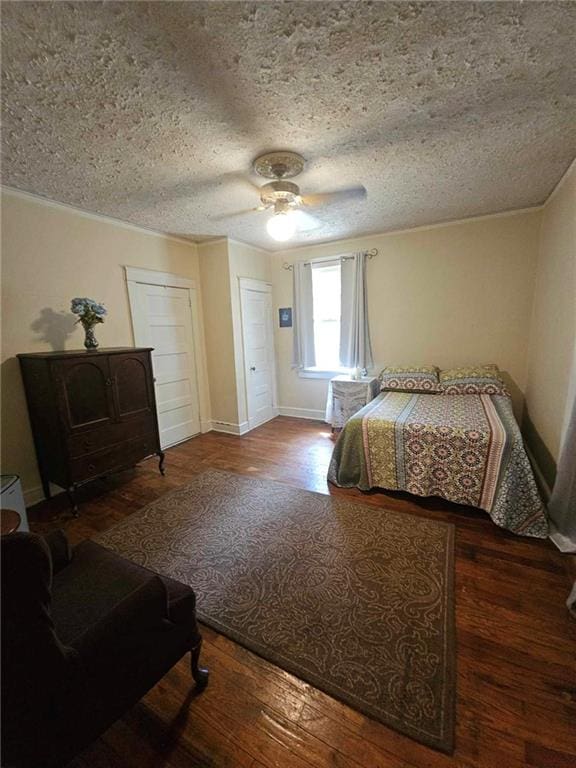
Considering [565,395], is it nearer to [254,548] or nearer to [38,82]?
[254,548]

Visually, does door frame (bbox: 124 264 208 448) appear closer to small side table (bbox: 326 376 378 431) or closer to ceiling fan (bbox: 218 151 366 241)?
ceiling fan (bbox: 218 151 366 241)

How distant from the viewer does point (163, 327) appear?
3.76 m

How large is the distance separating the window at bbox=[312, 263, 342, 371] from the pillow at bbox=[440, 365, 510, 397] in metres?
1.53

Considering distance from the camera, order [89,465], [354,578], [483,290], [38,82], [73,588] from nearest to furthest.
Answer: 1. [73,588]
2. [38,82]
3. [354,578]
4. [89,465]
5. [483,290]

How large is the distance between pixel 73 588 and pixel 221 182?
263cm

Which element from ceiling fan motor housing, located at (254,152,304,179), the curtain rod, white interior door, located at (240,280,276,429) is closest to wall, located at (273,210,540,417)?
the curtain rod

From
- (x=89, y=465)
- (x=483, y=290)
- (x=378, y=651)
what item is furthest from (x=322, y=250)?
(x=378, y=651)

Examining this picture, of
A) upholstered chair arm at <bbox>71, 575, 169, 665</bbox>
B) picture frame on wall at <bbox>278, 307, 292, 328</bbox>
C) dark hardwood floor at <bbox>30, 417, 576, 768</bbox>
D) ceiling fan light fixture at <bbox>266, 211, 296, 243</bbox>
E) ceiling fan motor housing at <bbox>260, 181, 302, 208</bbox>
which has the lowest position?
dark hardwood floor at <bbox>30, 417, 576, 768</bbox>

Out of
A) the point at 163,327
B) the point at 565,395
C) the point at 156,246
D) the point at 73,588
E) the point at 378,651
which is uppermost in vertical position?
the point at 156,246

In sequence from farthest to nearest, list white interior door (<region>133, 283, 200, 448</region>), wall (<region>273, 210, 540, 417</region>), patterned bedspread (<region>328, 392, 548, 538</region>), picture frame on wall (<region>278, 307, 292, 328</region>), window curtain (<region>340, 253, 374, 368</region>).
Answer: picture frame on wall (<region>278, 307, 292, 328</region>)
window curtain (<region>340, 253, 374, 368</region>)
white interior door (<region>133, 283, 200, 448</region>)
wall (<region>273, 210, 540, 417</region>)
patterned bedspread (<region>328, 392, 548, 538</region>)

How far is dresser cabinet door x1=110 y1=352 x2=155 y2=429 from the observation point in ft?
9.23

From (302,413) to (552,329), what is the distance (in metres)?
3.20

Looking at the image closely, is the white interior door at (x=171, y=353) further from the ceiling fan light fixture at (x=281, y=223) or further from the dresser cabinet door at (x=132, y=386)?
the ceiling fan light fixture at (x=281, y=223)

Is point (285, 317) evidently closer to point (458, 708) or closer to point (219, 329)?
point (219, 329)
